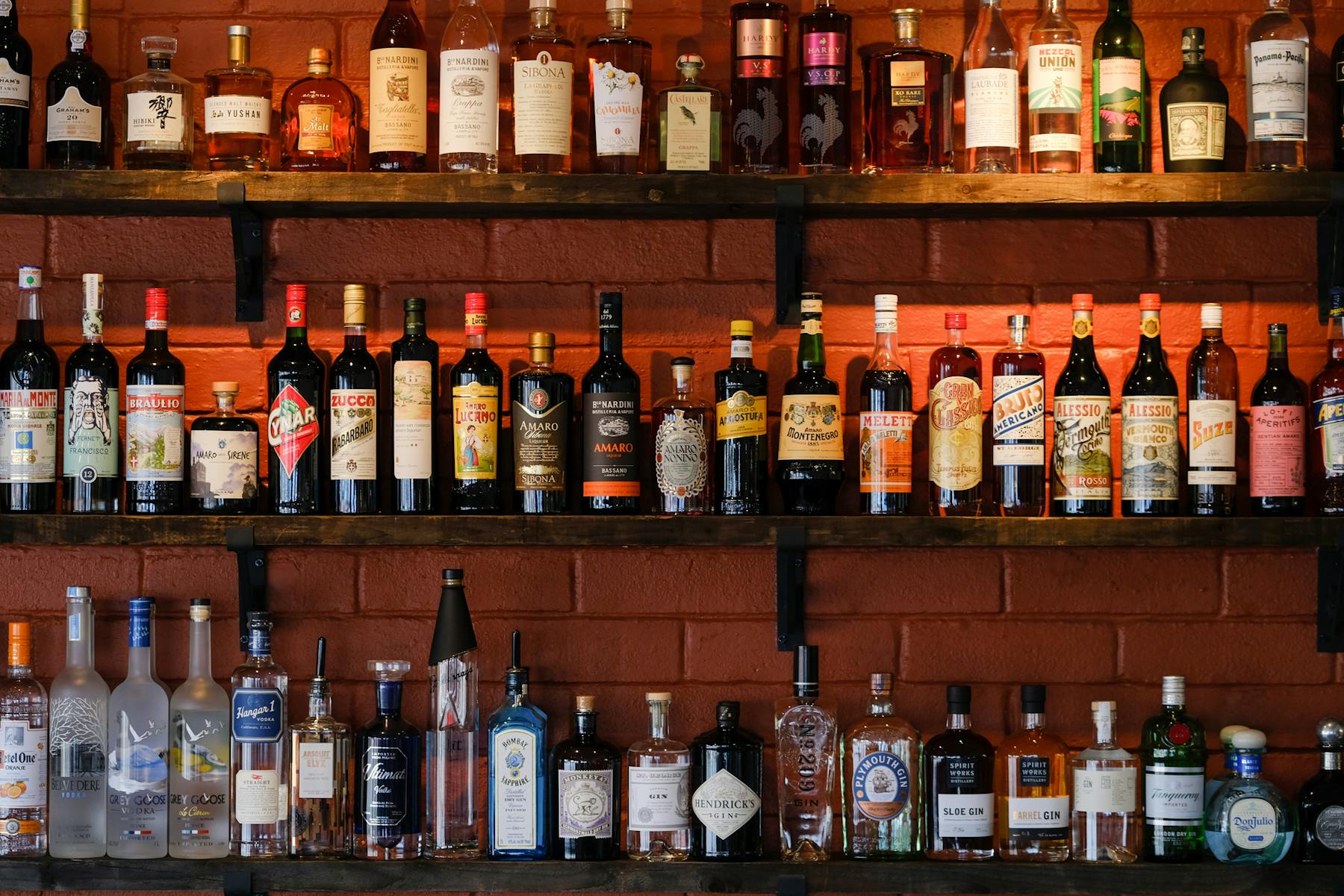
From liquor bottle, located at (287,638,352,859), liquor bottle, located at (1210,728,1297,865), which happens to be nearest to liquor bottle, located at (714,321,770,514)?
liquor bottle, located at (287,638,352,859)

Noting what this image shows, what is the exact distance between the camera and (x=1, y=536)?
1.79 meters

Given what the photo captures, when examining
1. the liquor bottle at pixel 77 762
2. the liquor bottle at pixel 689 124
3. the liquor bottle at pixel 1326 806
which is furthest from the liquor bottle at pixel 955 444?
the liquor bottle at pixel 77 762

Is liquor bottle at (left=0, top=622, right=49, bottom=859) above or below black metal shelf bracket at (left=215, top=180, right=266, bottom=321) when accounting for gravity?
below

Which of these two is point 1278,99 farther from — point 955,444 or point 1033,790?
point 1033,790

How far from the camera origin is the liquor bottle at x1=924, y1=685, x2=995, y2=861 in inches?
71.1

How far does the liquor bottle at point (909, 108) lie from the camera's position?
6.15ft

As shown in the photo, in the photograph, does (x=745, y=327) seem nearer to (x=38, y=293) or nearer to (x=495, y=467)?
(x=495, y=467)

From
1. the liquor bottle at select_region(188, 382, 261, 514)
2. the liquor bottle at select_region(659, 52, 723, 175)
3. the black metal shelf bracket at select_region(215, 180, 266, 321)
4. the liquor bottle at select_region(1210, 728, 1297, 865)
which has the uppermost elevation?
the liquor bottle at select_region(659, 52, 723, 175)

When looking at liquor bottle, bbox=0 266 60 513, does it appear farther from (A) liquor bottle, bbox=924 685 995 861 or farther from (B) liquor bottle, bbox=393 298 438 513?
(A) liquor bottle, bbox=924 685 995 861

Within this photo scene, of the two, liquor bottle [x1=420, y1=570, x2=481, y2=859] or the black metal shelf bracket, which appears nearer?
liquor bottle [x1=420, y1=570, x2=481, y2=859]

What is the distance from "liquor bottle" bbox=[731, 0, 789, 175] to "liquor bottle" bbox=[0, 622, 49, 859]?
3.77 feet

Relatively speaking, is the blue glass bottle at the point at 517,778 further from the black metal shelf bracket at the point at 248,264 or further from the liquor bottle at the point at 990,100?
the liquor bottle at the point at 990,100

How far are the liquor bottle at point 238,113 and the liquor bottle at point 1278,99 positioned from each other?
1.32 meters

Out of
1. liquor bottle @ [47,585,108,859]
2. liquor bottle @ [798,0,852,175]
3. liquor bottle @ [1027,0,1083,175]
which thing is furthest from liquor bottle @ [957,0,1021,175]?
liquor bottle @ [47,585,108,859]
